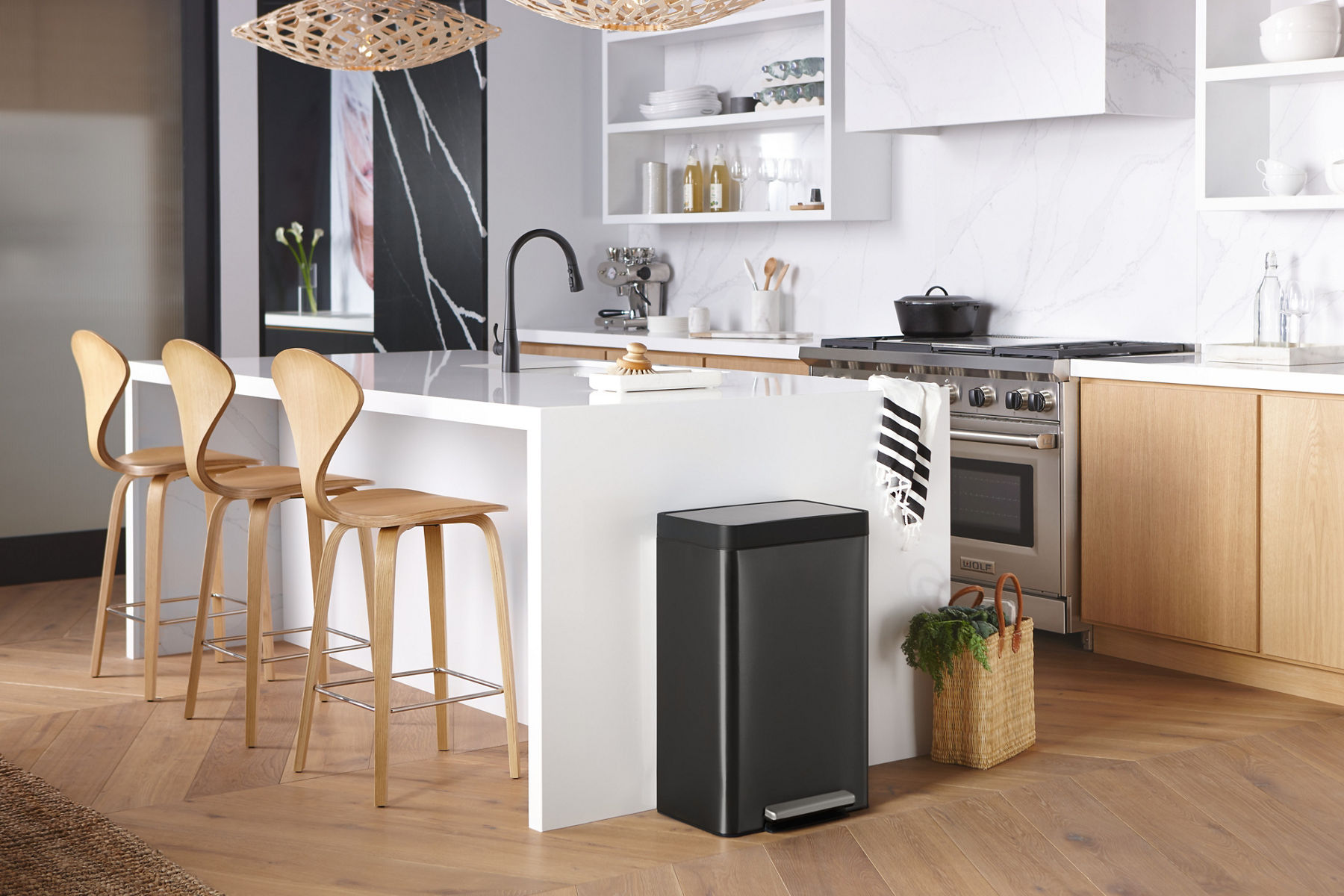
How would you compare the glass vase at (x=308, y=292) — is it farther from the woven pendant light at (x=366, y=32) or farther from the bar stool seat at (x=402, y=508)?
the bar stool seat at (x=402, y=508)

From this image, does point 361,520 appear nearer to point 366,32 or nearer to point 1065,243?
point 366,32

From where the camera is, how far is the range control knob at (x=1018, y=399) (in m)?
4.46

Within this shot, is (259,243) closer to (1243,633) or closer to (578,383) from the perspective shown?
(578,383)

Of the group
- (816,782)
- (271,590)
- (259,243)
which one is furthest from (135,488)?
(816,782)

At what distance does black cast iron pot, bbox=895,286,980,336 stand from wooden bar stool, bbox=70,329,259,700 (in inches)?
90.6

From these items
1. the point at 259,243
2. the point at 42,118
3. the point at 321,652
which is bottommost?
the point at 321,652

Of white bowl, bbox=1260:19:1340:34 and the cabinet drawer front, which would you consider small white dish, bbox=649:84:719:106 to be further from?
white bowl, bbox=1260:19:1340:34

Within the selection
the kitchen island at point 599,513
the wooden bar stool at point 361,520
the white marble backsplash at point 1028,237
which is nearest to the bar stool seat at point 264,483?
the kitchen island at point 599,513

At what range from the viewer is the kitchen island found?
2.96 m

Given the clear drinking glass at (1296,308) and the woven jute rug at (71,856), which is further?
the clear drinking glass at (1296,308)

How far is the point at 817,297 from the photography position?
6.04 metres

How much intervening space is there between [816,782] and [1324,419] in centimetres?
172

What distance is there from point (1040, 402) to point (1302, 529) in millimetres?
863

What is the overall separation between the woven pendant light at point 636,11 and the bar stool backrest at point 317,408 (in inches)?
36.3
